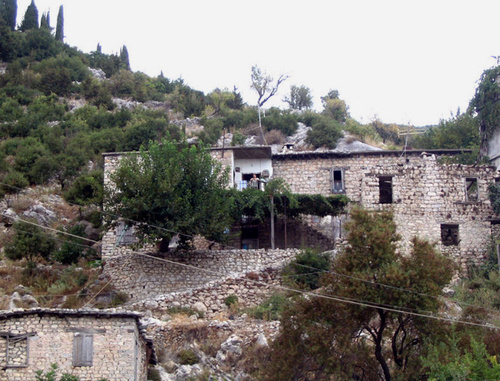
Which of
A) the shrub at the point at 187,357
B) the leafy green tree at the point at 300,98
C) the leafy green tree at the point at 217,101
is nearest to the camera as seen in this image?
the shrub at the point at 187,357

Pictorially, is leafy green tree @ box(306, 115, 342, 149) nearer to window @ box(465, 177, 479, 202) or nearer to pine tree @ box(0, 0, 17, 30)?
window @ box(465, 177, 479, 202)

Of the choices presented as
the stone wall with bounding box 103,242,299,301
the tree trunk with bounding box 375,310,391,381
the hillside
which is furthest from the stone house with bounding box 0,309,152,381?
the stone wall with bounding box 103,242,299,301

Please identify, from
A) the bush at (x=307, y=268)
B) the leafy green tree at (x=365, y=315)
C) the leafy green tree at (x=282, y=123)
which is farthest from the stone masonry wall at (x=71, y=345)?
the leafy green tree at (x=282, y=123)

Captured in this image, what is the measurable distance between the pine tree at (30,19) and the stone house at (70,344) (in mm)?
65264

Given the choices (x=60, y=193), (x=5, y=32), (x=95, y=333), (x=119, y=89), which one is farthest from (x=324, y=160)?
(x=5, y=32)

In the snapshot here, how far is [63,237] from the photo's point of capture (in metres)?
30.8

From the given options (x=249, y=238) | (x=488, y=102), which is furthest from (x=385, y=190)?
(x=249, y=238)

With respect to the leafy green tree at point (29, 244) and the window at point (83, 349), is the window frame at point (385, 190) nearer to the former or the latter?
the leafy green tree at point (29, 244)

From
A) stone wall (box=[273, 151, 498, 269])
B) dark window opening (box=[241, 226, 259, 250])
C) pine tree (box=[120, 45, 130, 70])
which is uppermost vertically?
pine tree (box=[120, 45, 130, 70])

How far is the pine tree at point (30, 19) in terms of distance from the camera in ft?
254

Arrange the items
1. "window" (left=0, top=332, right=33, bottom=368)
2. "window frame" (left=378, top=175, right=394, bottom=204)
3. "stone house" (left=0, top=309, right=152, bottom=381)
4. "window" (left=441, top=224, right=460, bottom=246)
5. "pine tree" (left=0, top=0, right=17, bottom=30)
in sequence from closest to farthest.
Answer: "window" (left=0, top=332, right=33, bottom=368)
"stone house" (left=0, top=309, right=152, bottom=381)
"window" (left=441, top=224, right=460, bottom=246)
"window frame" (left=378, top=175, right=394, bottom=204)
"pine tree" (left=0, top=0, right=17, bottom=30)

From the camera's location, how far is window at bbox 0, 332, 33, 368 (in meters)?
16.9

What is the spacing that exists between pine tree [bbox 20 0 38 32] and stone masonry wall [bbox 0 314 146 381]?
2570 inches

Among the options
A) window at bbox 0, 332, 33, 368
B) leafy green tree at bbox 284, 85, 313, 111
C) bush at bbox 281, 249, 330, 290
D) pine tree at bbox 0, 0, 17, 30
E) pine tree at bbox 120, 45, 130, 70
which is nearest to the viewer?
window at bbox 0, 332, 33, 368
